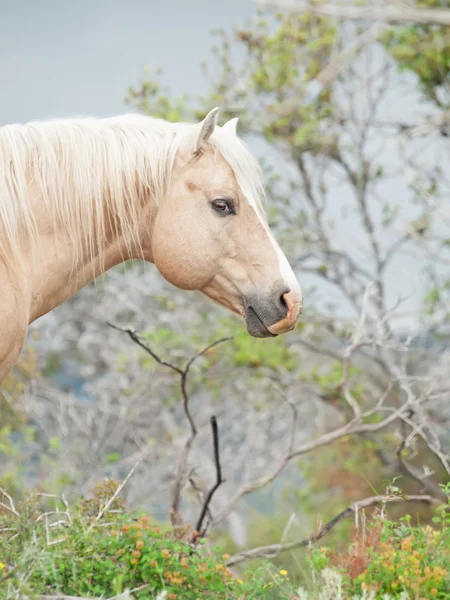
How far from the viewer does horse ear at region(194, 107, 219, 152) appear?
3.13m

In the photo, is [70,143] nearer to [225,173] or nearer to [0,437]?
[225,173]

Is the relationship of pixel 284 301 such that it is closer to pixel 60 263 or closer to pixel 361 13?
pixel 60 263

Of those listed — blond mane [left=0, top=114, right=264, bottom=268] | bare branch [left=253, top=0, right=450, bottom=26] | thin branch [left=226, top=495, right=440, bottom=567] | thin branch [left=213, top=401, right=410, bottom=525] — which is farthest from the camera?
thin branch [left=213, top=401, right=410, bottom=525]

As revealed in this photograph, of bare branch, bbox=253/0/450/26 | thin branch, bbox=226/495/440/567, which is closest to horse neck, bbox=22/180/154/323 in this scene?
bare branch, bbox=253/0/450/26

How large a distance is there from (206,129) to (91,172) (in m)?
0.54

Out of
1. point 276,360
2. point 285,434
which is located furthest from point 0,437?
point 285,434

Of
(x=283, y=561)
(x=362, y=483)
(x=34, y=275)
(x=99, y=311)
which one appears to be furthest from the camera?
(x=362, y=483)

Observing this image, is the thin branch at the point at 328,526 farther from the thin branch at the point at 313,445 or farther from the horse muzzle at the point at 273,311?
the horse muzzle at the point at 273,311

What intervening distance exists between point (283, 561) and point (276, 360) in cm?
281

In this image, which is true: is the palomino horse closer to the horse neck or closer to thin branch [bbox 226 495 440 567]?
the horse neck

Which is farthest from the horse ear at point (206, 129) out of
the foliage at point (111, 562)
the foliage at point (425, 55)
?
the foliage at point (425, 55)

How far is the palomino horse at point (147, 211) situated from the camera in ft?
9.93

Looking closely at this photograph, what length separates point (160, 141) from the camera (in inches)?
129

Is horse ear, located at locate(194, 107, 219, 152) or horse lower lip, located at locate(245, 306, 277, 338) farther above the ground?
horse ear, located at locate(194, 107, 219, 152)
